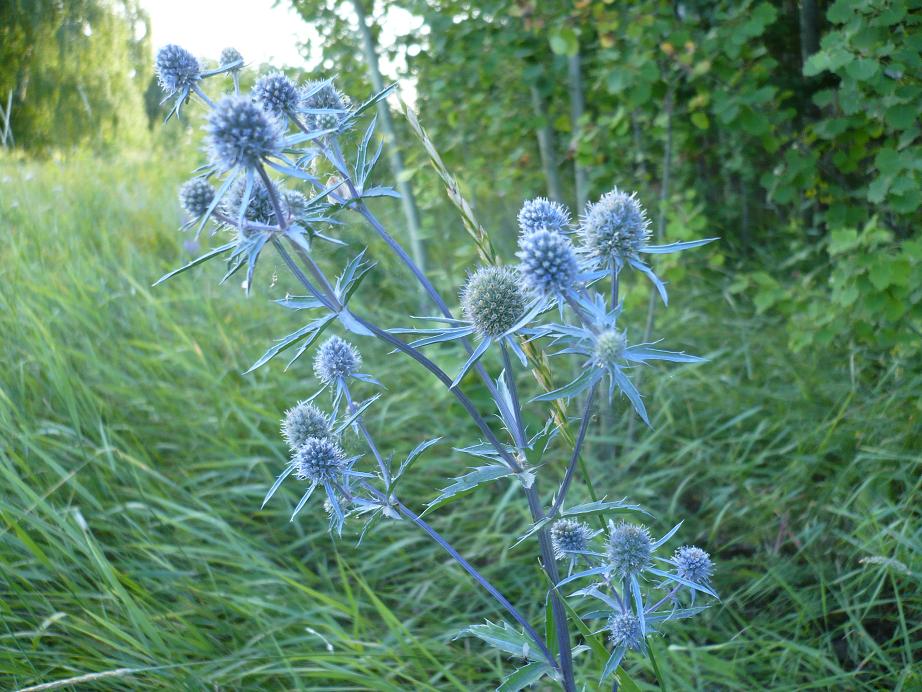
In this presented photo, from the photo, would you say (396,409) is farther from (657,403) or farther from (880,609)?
(880,609)

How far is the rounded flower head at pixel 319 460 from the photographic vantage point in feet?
4.86

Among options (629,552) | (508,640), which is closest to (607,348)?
(629,552)

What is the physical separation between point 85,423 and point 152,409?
31cm

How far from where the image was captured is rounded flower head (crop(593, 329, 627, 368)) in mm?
1147

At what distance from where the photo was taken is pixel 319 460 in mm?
1497

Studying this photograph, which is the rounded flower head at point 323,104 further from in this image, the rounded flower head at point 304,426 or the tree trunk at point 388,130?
the tree trunk at point 388,130

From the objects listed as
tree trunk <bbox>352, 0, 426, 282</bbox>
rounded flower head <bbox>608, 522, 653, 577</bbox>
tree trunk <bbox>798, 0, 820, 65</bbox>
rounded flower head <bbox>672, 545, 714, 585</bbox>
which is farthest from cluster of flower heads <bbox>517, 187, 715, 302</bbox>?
tree trunk <bbox>798, 0, 820, 65</bbox>

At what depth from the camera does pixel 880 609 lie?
7.85ft

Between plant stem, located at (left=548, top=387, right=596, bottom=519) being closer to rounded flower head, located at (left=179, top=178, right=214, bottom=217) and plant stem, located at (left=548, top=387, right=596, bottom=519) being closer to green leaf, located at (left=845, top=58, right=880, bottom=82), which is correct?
rounded flower head, located at (left=179, top=178, right=214, bottom=217)

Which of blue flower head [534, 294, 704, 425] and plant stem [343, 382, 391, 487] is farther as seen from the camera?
plant stem [343, 382, 391, 487]

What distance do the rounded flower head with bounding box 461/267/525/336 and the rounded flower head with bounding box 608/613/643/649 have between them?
0.59 metres

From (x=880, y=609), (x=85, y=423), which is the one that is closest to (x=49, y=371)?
(x=85, y=423)

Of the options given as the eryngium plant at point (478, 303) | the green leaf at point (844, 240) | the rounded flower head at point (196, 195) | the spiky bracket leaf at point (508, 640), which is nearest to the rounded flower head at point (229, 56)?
the eryngium plant at point (478, 303)

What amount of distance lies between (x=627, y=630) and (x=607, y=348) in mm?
594
